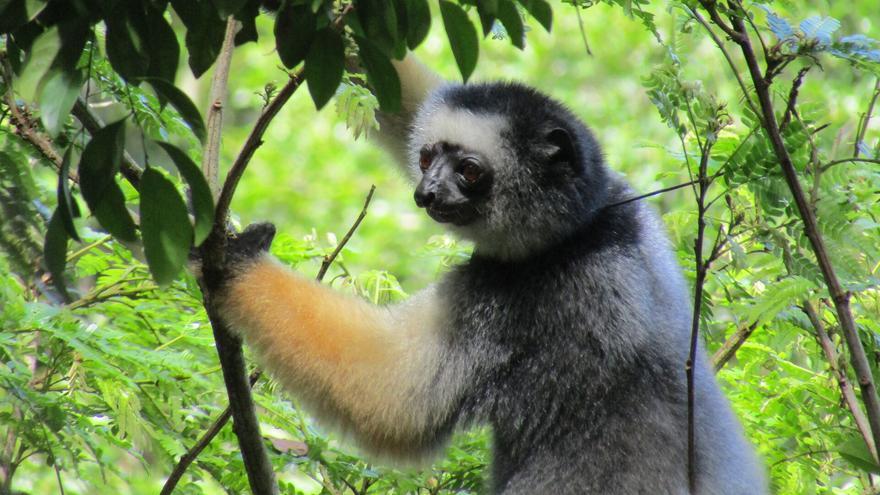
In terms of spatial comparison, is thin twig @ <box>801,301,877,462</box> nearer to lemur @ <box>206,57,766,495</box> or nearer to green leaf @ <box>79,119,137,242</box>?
lemur @ <box>206,57,766,495</box>

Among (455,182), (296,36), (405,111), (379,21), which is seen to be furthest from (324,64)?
(405,111)

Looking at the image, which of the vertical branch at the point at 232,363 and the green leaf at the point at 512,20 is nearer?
the green leaf at the point at 512,20

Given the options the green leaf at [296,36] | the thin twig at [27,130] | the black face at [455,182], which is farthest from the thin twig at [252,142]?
the black face at [455,182]

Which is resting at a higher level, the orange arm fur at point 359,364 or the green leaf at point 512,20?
the green leaf at point 512,20

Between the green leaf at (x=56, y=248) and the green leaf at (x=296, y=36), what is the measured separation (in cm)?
84

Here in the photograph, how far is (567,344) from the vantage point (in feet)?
17.5

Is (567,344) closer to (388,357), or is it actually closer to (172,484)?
(388,357)

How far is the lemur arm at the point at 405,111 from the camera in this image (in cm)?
648

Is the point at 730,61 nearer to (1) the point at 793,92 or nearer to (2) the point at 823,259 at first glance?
(1) the point at 793,92

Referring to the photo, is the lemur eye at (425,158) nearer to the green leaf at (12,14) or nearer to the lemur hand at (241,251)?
the lemur hand at (241,251)

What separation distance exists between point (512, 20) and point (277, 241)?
10.5 feet

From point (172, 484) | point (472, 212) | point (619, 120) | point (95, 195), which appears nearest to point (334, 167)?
point (619, 120)

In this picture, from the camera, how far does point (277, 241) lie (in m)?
6.18

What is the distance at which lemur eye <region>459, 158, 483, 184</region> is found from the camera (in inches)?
222
